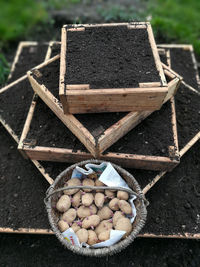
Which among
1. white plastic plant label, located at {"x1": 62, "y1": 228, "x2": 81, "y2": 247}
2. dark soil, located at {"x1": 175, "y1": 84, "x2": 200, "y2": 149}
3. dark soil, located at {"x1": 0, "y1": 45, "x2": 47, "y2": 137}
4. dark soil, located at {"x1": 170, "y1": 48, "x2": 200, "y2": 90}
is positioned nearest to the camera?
white plastic plant label, located at {"x1": 62, "y1": 228, "x2": 81, "y2": 247}

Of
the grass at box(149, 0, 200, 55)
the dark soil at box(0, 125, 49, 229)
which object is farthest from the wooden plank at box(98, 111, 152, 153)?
the grass at box(149, 0, 200, 55)

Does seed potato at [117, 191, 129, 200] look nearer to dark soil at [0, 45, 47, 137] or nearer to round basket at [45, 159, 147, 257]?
round basket at [45, 159, 147, 257]

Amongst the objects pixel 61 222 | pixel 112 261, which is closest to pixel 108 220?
pixel 61 222

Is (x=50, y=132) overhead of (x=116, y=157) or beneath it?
overhead

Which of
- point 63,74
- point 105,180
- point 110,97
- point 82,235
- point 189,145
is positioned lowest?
point 189,145

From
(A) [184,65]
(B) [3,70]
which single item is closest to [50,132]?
(B) [3,70]

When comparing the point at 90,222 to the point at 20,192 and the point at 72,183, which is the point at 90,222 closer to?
the point at 72,183

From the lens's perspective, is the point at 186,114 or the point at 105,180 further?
the point at 186,114
